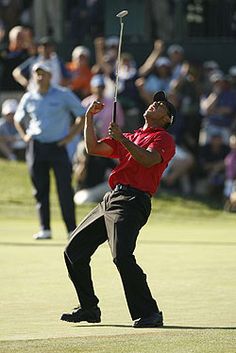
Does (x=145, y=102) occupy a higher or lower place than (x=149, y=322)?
lower

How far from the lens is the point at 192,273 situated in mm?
11969

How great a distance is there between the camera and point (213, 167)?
2105 centimetres

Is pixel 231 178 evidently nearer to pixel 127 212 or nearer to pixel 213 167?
pixel 213 167

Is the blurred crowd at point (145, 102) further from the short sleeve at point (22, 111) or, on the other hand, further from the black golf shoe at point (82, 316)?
the black golf shoe at point (82, 316)

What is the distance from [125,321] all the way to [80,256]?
596 millimetres

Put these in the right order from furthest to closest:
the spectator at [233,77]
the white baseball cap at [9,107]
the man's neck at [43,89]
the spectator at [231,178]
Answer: the spectator at [233,77] → the white baseball cap at [9,107] → the spectator at [231,178] → the man's neck at [43,89]

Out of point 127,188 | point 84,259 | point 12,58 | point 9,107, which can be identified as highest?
point 127,188

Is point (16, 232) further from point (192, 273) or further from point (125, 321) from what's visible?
point (125, 321)

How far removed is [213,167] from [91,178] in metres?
2.09

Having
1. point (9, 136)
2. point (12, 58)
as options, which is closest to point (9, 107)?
point (9, 136)

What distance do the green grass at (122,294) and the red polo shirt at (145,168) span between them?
39.5 inches

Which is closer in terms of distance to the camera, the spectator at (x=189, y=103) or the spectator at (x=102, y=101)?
the spectator at (x=102, y=101)

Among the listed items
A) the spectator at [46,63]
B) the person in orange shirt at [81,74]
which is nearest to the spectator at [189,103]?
the person in orange shirt at [81,74]

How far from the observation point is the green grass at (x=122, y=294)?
7.93 metres
